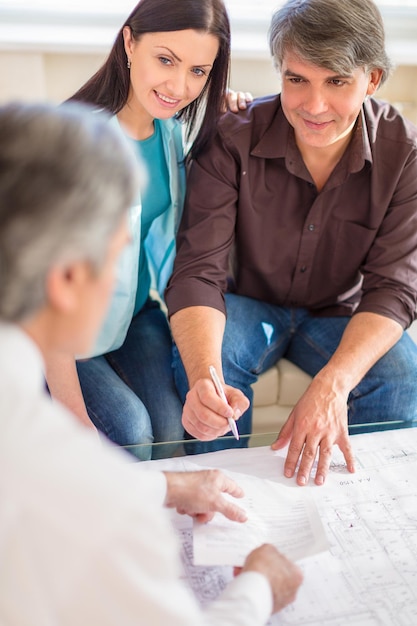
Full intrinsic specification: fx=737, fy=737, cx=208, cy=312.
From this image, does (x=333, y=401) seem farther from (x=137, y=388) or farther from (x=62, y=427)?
(x=62, y=427)

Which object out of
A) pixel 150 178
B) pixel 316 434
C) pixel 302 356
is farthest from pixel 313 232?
pixel 316 434

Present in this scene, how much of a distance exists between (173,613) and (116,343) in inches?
43.9

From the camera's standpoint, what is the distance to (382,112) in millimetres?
1877

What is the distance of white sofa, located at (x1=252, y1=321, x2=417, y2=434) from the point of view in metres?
1.98


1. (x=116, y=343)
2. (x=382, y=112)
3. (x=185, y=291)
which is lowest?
(x=116, y=343)

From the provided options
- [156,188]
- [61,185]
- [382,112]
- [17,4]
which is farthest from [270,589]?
[17,4]

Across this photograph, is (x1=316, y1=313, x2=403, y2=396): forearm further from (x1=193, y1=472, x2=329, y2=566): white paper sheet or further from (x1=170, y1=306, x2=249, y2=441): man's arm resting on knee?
(x1=193, y1=472, x2=329, y2=566): white paper sheet

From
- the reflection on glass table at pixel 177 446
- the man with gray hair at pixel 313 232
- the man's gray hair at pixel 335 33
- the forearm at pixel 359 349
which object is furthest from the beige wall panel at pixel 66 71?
the reflection on glass table at pixel 177 446

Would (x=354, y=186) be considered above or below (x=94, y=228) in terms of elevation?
below

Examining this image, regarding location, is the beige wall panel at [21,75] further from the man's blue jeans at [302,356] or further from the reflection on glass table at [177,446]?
the reflection on glass table at [177,446]

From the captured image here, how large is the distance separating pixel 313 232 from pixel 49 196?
1.28 meters

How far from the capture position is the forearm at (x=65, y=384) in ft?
5.10

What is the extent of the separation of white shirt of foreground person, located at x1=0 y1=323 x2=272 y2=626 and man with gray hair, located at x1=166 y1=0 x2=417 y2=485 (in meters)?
0.84

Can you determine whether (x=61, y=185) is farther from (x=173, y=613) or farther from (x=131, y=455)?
(x=131, y=455)
